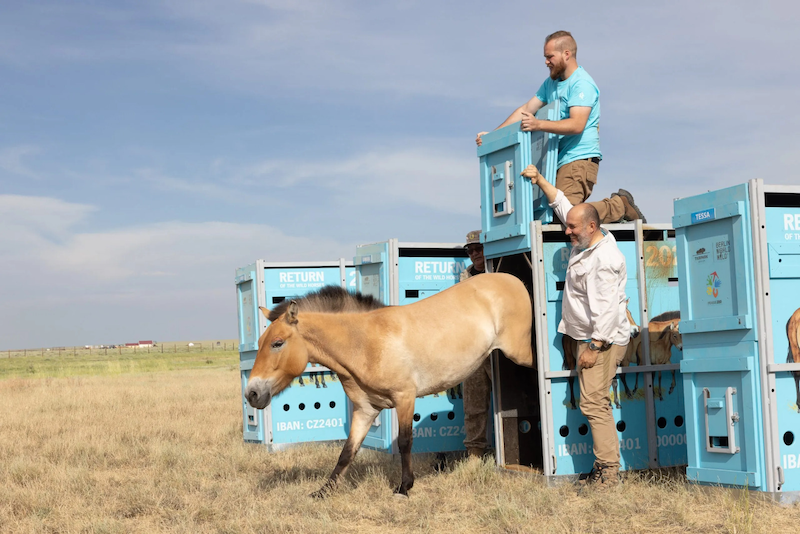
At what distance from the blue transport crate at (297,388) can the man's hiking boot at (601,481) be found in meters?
4.83

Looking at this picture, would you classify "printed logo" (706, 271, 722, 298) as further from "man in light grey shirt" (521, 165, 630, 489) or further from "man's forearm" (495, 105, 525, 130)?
"man's forearm" (495, 105, 525, 130)

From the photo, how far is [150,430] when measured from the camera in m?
13.5

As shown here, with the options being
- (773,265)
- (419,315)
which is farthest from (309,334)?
(773,265)

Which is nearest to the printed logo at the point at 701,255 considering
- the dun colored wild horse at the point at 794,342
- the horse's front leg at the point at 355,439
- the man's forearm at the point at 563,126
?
the dun colored wild horse at the point at 794,342

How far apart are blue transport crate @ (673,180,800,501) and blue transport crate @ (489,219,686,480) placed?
1115 mm

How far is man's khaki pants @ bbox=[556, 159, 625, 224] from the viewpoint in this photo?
7.75 meters

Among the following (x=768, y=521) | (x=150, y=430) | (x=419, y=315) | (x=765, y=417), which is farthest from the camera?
(x=150, y=430)

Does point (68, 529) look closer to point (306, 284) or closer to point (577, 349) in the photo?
point (577, 349)

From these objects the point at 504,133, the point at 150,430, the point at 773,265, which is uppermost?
the point at 504,133

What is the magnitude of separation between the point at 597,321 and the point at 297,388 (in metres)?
5.65

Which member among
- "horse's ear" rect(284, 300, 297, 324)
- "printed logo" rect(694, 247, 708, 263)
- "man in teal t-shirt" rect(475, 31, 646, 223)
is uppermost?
"man in teal t-shirt" rect(475, 31, 646, 223)

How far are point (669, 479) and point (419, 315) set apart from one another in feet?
8.54

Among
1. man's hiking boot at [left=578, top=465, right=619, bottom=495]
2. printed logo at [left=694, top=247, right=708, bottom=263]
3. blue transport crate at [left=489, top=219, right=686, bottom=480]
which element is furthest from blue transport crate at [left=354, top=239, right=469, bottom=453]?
printed logo at [left=694, top=247, right=708, bottom=263]

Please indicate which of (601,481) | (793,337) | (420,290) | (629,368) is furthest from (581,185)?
(601,481)
